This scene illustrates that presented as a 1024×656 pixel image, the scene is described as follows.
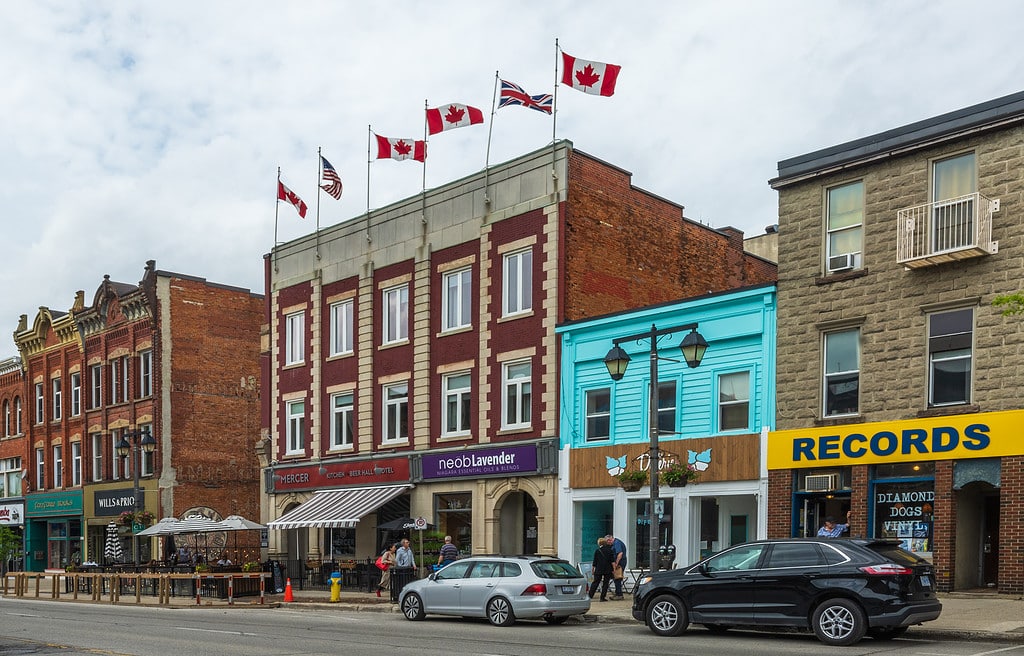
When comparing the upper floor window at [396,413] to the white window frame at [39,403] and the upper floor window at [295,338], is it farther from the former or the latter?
the white window frame at [39,403]

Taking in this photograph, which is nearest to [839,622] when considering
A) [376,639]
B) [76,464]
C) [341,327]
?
[376,639]

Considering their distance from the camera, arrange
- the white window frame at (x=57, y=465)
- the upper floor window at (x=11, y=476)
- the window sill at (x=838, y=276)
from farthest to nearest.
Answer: the upper floor window at (x=11, y=476) → the white window frame at (x=57, y=465) → the window sill at (x=838, y=276)

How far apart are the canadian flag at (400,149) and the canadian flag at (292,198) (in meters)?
5.42

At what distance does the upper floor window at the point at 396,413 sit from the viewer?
36.4 metres

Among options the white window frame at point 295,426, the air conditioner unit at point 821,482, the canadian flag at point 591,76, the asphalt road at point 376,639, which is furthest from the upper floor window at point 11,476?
the air conditioner unit at point 821,482

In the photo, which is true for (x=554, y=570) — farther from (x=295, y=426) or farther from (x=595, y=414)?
(x=295, y=426)

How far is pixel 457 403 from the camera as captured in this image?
3478 centimetres

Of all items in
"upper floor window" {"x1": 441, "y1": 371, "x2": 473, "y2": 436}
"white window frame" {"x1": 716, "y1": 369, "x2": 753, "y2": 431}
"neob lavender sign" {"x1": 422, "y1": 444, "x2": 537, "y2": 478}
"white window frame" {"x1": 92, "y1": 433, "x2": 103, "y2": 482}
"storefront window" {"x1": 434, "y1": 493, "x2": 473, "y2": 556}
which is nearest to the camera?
"white window frame" {"x1": 716, "y1": 369, "x2": 753, "y2": 431}

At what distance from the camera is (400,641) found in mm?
18562

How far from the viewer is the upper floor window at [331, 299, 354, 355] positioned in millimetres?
38906

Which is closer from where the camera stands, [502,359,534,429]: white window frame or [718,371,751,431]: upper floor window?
[718,371,751,431]: upper floor window

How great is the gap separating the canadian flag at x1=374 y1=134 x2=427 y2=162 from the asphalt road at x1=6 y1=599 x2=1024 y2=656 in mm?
15203

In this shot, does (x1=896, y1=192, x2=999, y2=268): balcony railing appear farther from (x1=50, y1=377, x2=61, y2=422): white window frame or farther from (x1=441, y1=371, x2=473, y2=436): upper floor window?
(x1=50, y1=377, x2=61, y2=422): white window frame

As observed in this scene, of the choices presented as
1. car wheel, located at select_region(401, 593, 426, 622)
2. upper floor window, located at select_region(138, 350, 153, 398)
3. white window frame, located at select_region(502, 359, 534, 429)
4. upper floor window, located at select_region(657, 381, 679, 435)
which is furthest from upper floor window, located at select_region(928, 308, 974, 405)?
upper floor window, located at select_region(138, 350, 153, 398)
